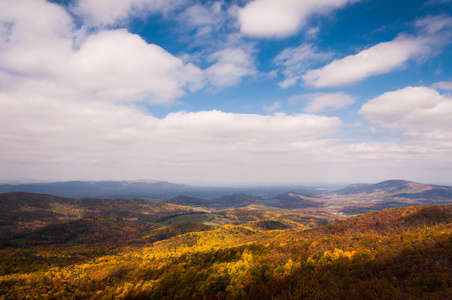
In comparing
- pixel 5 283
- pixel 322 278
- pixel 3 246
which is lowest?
pixel 3 246

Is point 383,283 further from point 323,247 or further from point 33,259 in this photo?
point 33,259

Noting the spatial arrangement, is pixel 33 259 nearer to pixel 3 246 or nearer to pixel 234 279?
pixel 3 246

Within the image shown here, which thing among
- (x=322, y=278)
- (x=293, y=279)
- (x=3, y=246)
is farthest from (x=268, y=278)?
(x=3, y=246)

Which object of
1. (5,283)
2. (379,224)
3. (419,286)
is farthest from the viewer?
(5,283)

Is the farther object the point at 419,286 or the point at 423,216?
the point at 423,216

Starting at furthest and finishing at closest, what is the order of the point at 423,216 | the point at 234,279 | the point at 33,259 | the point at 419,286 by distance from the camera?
the point at 33,259 < the point at 423,216 < the point at 234,279 < the point at 419,286

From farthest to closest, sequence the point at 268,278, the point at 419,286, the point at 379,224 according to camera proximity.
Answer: the point at 379,224 → the point at 268,278 → the point at 419,286

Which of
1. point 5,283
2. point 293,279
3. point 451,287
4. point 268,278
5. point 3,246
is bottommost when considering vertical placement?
point 3,246

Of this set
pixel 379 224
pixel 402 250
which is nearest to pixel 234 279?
pixel 402 250

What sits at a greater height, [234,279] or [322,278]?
[322,278]
